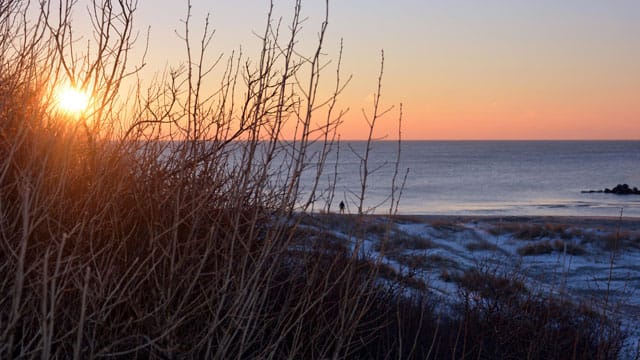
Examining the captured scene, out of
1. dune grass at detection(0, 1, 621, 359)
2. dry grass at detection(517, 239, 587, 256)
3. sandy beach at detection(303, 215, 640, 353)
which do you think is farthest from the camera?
Answer: dry grass at detection(517, 239, 587, 256)

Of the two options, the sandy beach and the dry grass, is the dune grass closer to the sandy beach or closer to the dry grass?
the sandy beach

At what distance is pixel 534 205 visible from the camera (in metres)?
42.7

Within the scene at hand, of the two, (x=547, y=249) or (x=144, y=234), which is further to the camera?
(x=547, y=249)

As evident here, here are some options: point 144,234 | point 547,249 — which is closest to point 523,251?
point 547,249

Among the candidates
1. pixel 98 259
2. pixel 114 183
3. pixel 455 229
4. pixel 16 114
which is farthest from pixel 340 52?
pixel 455 229

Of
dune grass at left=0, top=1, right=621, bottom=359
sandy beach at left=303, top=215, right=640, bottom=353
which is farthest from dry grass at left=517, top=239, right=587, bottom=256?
dune grass at left=0, top=1, right=621, bottom=359

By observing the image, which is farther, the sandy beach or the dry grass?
the dry grass

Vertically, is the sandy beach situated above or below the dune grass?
below

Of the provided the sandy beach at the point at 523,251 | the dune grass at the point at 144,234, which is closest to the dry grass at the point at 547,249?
the sandy beach at the point at 523,251

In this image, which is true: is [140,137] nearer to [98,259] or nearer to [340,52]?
[98,259]

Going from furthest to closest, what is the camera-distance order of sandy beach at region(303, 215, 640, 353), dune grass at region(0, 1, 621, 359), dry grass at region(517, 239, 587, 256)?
1. dry grass at region(517, 239, 587, 256)
2. sandy beach at region(303, 215, 640, 353)
3. dune grass at region(0, 1, 621, 359)

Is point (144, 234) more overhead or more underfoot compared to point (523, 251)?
more overhead

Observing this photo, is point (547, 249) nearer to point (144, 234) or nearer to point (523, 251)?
point (523, 251)

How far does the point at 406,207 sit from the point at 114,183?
124 ft
